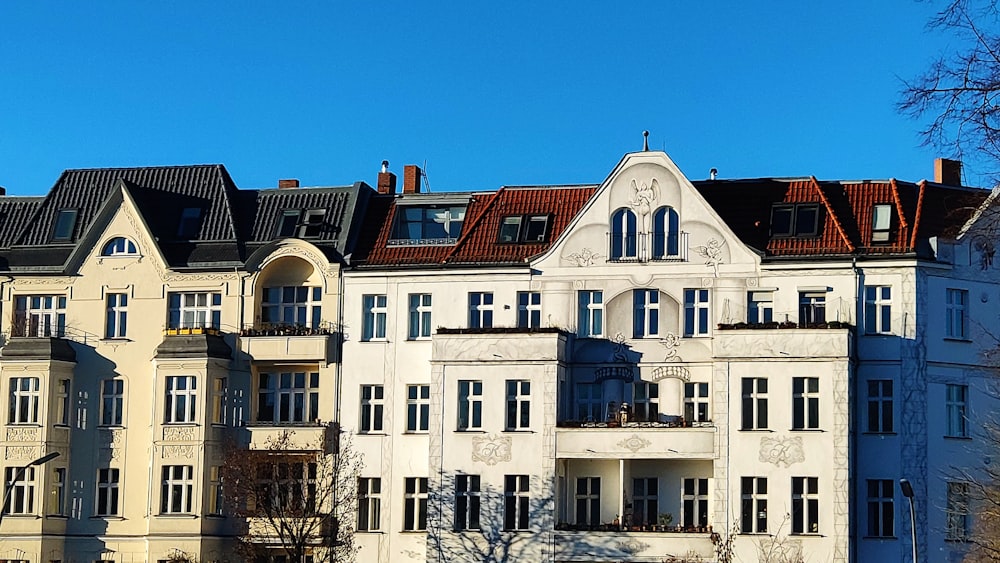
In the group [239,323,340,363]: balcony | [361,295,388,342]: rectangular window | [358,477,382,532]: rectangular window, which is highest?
[361,295,388,342]: rectangular window

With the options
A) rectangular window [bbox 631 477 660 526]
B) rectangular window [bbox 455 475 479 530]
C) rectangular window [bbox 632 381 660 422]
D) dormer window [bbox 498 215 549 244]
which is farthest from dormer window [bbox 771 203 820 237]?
rectangular window [bbox 455 475 479 530]

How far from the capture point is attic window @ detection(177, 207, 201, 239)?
57000 millimetres

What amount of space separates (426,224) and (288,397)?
8.03 m

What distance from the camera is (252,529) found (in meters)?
52.4

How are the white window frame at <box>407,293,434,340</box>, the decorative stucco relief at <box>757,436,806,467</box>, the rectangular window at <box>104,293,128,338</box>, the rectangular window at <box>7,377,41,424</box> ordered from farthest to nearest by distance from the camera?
the rectangular window at <box>104,293,128,338</box>
the rectangular window at <box>7,377,41,424</box>
the white window frame at <box>407,293,434,340</box>
the decorative stucco relief at <box>757,436,806,467</box>

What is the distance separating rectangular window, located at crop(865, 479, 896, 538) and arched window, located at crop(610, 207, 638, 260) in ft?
36.4

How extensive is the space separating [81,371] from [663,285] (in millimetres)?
21636

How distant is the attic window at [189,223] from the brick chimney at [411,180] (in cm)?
809

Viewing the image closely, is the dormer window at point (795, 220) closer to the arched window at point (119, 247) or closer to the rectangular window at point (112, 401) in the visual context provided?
the arched window at point (119, 247)

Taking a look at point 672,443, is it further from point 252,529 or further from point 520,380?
point 252,529

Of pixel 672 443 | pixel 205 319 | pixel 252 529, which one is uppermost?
pixel 205 319

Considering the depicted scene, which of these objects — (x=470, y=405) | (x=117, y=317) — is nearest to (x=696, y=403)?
(x=470, y=405)

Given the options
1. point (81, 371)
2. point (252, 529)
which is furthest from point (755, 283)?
point (81, 371)

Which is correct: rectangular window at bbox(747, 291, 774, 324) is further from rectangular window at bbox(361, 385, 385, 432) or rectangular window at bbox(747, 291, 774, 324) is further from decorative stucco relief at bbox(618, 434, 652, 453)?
rectangular window at bbox(361, 385, 385, 432)
